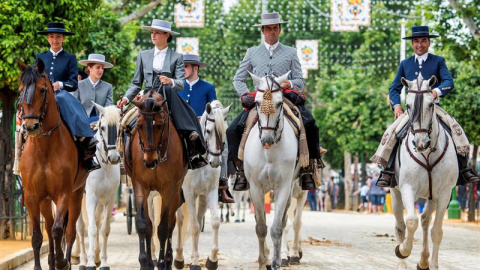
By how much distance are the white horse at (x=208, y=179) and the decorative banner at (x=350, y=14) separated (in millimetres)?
21258

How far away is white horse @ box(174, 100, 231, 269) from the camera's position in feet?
54.1

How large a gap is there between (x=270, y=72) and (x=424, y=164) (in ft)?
8.91

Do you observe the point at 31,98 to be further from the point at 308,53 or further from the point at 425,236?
the point at 308,53

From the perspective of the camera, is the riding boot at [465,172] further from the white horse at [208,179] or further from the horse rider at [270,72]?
the white horse at [208,179]

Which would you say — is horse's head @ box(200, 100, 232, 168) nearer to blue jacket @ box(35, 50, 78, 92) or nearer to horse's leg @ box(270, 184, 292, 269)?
horse's leg @ box(270, 184, 292, 269)

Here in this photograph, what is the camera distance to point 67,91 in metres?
14.4

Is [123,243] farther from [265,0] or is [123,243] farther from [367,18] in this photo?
[265,0]

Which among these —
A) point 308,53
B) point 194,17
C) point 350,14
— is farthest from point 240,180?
point 308,53

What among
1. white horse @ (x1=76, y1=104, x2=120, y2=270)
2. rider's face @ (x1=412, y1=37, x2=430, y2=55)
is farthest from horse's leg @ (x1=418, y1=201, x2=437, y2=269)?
white horse @ (x1=76, y1=104, x2=120, y2=270)

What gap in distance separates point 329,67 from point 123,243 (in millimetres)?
41207

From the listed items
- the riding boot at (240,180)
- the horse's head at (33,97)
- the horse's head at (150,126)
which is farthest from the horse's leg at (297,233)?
the horse's head at (33,97)

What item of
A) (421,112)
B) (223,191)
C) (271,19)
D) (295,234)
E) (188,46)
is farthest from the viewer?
(188,46)

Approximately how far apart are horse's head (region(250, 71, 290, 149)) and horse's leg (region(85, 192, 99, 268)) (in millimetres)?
3484

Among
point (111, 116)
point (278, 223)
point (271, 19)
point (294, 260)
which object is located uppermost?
point (271, 19)
